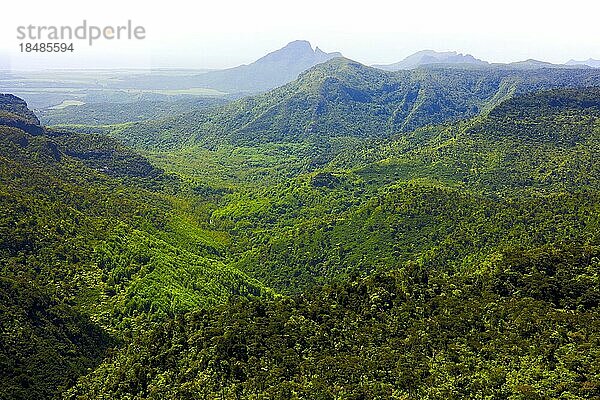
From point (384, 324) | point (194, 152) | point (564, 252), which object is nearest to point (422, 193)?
point (564, 252)

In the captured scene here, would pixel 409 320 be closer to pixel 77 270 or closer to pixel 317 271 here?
pixel 317 271

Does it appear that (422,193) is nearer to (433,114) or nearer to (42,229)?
(42,229)

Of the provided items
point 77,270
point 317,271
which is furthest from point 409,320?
point 77,270

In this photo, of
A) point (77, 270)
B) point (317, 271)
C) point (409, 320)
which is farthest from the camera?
point (317, 271)

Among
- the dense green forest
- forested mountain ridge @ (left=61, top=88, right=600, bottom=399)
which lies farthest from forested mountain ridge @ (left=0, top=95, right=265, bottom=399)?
forested mountain ridge @ (left=61, top=88, right=600, bottom=399)

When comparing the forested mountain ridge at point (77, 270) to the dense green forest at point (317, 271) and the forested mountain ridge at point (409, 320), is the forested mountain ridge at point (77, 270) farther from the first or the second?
the forested mountain ridge at point (409, 320)

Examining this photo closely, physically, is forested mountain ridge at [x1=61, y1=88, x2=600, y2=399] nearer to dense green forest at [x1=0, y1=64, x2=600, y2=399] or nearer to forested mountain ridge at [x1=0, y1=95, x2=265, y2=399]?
dense green forest at [x1=0, y1=64, x2=600, y2=399]

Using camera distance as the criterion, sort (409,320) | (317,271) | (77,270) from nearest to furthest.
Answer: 1. (409,320)
2. (77,270)
3. (317,271)

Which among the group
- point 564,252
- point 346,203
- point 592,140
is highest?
point 592,140

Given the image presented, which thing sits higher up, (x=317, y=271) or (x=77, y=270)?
(x=77, y=270)
